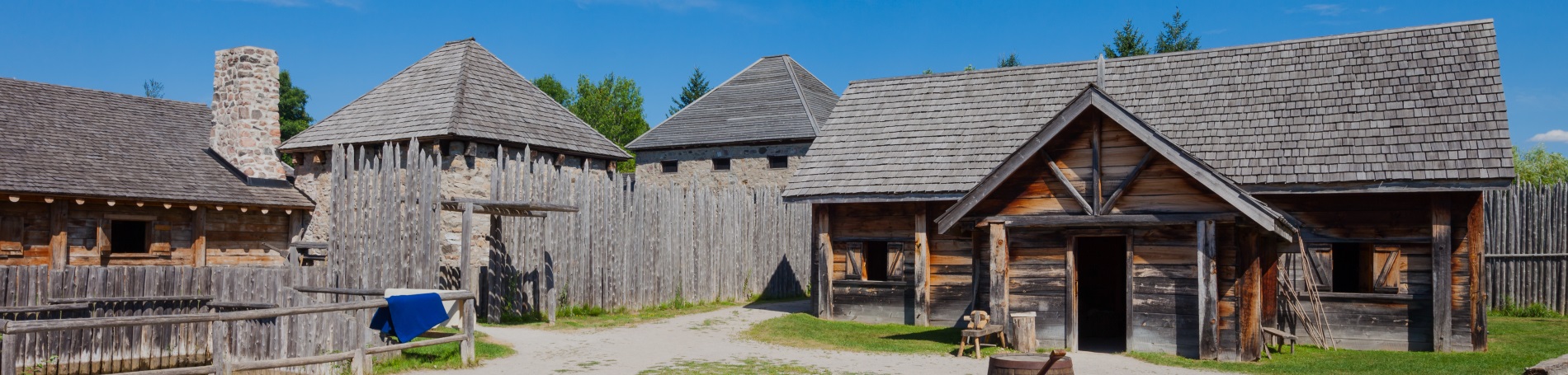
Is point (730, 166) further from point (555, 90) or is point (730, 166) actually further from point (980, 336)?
point (555, 90)

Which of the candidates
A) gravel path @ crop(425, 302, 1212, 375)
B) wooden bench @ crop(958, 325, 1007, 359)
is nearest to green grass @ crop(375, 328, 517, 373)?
gravel path @ crop(425, 302, 1212, 375)

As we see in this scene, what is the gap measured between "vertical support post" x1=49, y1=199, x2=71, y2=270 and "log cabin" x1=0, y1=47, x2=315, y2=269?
2 cm

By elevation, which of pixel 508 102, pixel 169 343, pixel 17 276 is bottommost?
pixel 169 343

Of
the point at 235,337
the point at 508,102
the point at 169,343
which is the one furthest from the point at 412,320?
the point at 508,102

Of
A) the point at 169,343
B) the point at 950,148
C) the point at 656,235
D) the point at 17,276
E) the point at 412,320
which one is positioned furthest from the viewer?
the point at 656,235

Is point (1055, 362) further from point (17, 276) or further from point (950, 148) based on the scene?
point (17, 276)

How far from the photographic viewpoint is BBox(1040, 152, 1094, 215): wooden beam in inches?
560

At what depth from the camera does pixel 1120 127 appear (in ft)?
46.1

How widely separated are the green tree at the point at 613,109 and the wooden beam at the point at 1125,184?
4743cm

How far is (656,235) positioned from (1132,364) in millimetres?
10412

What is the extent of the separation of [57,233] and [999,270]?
17168 mm

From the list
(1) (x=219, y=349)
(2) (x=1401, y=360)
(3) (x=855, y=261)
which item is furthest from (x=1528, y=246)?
(1) (x=219, y=349)

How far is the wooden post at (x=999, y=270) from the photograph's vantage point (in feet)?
48.2

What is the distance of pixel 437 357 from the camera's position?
43.3 feet
